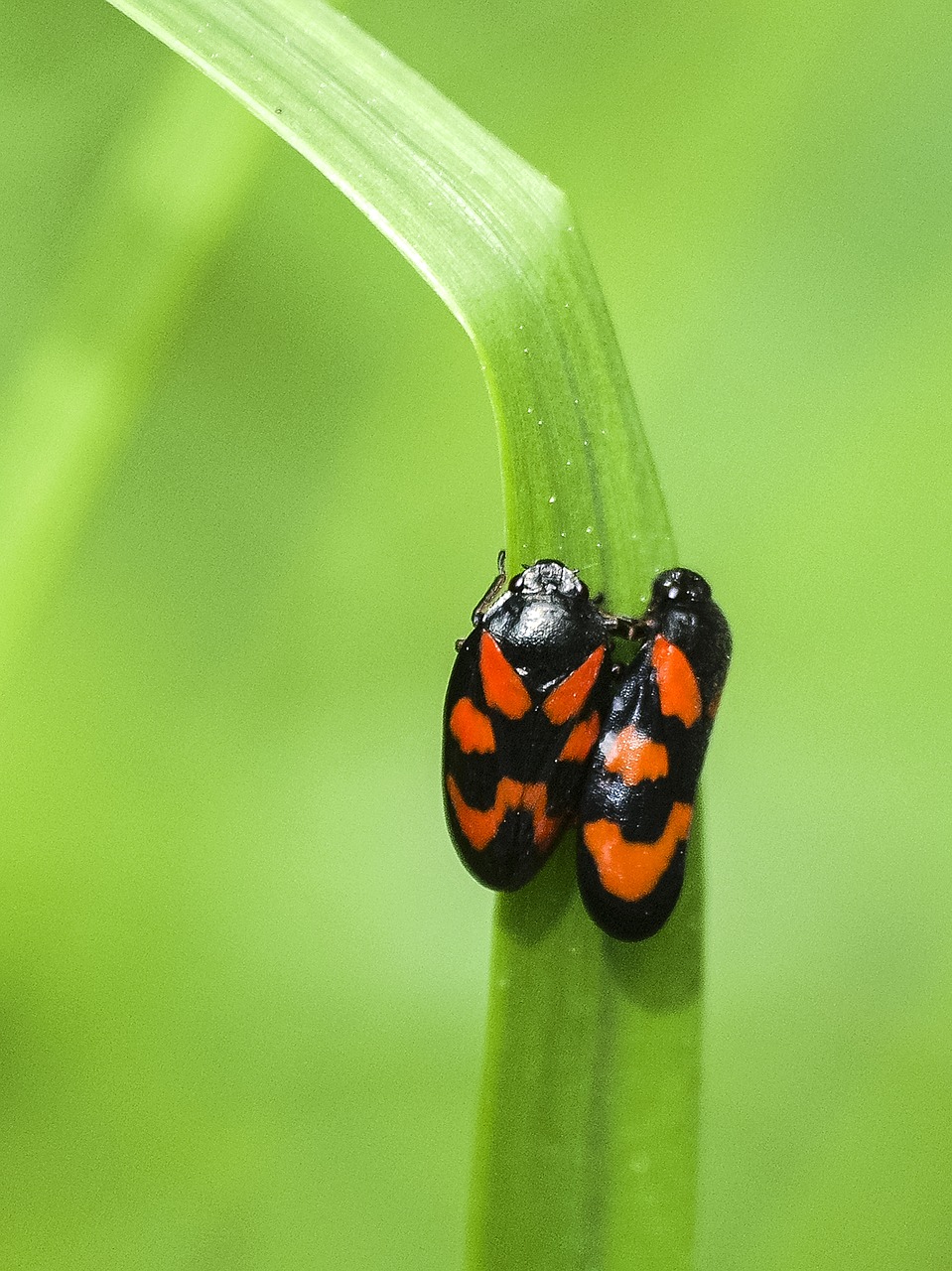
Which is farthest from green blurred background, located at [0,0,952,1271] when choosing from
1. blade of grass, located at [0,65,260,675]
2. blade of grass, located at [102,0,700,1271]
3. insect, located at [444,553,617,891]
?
blade of grass, located at [102,0,700,1271]

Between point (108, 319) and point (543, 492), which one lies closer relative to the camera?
point (543, 492)

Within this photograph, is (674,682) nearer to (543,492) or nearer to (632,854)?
(632,854)

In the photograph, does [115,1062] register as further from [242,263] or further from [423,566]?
[242,263]

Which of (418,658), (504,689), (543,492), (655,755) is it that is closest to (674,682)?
(655,755)

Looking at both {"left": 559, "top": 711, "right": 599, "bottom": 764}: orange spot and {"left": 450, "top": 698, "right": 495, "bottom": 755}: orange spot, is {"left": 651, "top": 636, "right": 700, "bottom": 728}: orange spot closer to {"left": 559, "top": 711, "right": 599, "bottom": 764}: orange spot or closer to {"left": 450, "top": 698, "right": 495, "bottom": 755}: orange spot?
{"left": 559, "top": 711, "right": 599, "bottom": 764}: orange spot

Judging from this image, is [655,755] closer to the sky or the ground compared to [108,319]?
closer to the ground

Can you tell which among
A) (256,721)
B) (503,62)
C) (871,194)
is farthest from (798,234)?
(256,721)
